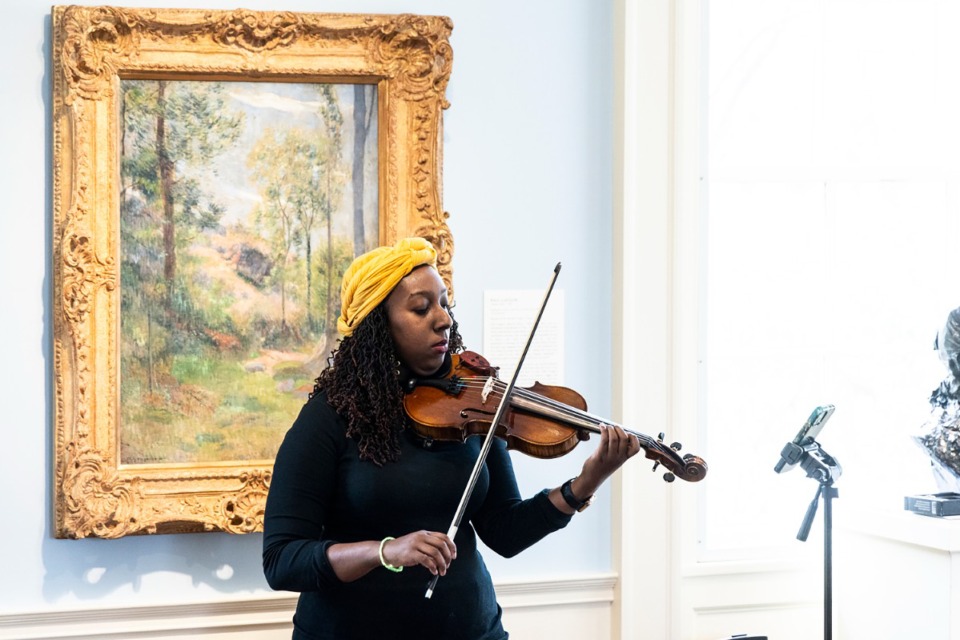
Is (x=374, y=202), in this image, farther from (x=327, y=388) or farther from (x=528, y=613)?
(x=528, y=613)

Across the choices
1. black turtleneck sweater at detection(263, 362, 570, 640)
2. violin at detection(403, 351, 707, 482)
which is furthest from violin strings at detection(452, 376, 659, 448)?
black turtleneck sweater at detection(263, 362, 570, 640)

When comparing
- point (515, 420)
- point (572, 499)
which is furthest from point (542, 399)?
point (572, 499)

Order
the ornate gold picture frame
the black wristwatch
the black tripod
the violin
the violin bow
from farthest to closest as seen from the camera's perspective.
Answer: the black tripod → the ornate gold picture frame → the black wristwatch → the violin → the violin bow

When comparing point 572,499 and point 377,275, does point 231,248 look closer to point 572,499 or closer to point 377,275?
point 377,275

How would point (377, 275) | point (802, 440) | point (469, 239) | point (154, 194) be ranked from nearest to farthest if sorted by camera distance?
point (377, 275), point (154, 194), point (802, 440), point (469, 239)

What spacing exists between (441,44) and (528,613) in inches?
57.9

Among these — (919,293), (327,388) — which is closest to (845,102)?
→ (919,293)

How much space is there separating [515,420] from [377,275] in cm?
37

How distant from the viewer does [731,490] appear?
286 cm

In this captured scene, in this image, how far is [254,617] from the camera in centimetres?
241

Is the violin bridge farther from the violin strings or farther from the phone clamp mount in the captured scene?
the phone clamp mount

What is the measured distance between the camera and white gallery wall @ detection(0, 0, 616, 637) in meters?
2.30

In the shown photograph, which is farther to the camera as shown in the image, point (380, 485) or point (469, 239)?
point (469, 239)

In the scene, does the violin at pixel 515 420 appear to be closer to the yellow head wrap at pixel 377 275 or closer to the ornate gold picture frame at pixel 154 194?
the yellow head wrap at pixel 377 275
